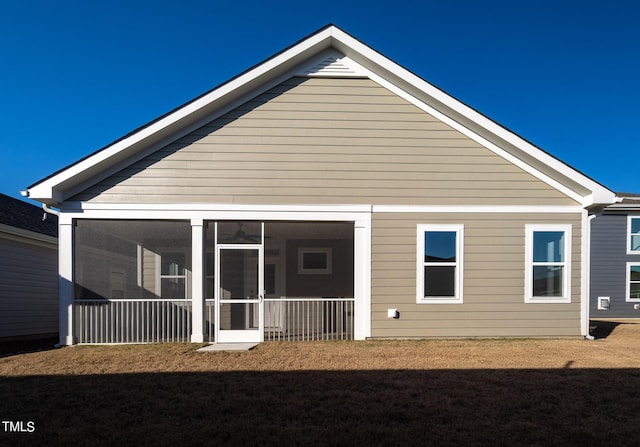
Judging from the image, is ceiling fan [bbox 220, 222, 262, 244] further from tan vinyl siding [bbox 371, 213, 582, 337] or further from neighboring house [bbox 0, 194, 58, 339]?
neighboring house [bbox 0, 194, 58, 339]

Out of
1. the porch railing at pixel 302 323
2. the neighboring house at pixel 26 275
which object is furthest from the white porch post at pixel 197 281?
the neighboring house at pixel 26 275

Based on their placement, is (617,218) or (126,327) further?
(617,218)

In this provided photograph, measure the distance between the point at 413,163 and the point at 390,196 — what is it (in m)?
0.91

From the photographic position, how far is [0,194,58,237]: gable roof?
36.4 feet

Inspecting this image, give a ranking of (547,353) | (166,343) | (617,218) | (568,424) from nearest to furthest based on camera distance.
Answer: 1. (568,424)
2. (547,353)
3. (166,343)
4. (617,218)

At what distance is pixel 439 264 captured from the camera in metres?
9.20

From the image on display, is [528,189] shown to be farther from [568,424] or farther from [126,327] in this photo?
[126,327]

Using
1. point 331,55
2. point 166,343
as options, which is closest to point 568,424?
point 166,343

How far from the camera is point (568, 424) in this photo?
428 centimetres

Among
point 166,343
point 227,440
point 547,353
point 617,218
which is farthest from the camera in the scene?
point 617,218

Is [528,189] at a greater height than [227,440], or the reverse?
[528,189]

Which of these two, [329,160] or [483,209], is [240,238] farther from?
[483,209]

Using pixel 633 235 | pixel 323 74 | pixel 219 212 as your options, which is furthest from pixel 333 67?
pixel 633 235

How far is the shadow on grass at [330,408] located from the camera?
395 centimetres
